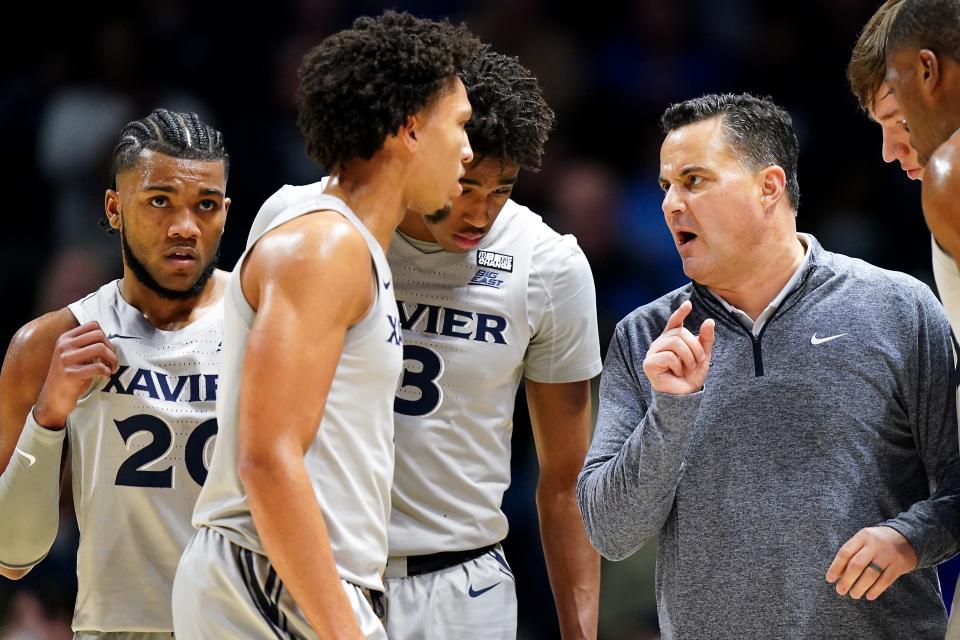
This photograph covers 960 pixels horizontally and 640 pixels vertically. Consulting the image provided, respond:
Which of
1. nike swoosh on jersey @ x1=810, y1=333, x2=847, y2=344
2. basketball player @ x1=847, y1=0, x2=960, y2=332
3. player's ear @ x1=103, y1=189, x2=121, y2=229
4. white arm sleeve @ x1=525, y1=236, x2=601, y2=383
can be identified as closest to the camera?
nike swoosh on jersey @ x1=810, y1=333, x2=847, y2=344

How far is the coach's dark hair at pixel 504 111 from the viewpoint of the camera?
3037 mm

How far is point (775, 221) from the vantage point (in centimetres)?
302

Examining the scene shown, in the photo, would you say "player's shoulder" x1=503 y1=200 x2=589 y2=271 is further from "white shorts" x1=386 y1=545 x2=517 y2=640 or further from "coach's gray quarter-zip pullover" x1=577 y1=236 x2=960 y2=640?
"white shorts" x1=386 y1=545 x2=517 y2=640

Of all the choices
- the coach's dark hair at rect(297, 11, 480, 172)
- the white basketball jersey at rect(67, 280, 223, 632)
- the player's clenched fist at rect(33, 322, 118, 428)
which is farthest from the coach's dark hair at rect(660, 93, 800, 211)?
the player's clenched fist at rect(33, 322, 118, 428)

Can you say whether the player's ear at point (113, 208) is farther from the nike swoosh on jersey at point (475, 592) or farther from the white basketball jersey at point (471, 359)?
the nike swoosh on jersey at point (475, 592)

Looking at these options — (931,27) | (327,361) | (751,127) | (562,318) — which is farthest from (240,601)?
(931,27)

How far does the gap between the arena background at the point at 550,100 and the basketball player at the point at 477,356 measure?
2.33 metres

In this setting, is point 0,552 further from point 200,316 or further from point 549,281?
point 549,281

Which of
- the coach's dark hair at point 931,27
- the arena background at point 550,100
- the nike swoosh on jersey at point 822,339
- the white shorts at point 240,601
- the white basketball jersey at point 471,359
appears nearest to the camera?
the white shorts at point 240,601

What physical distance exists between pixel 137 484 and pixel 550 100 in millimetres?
3763

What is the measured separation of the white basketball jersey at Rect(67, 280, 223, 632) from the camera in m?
3.08

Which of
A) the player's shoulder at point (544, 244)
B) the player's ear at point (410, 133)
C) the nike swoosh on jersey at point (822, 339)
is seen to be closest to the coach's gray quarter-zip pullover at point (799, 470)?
the nike swoosh on jersey at point (822, 339)

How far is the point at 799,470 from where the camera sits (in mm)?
2773

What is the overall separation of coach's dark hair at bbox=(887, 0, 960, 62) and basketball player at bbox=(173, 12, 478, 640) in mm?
961
